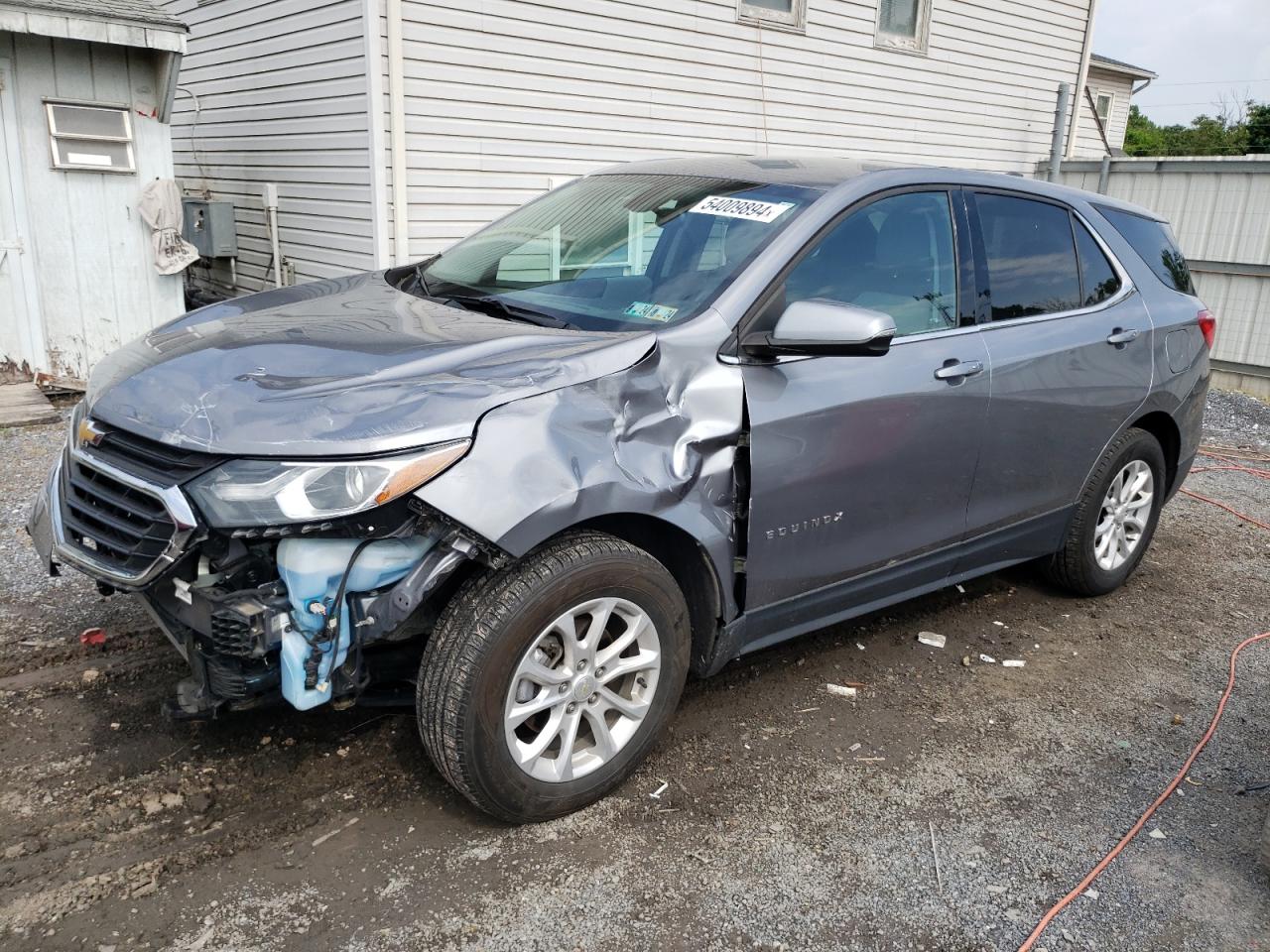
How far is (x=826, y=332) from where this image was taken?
116 inches

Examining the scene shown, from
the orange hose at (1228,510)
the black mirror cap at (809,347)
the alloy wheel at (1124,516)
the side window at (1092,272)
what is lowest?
the orange hose at (1228,510)

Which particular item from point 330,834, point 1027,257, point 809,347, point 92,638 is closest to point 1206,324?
point 1027,257

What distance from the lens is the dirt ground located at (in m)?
2.58

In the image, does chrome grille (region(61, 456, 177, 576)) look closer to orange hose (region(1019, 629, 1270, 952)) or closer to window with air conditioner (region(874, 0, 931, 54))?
orange hose (region(1019, 629, 1270, 952))

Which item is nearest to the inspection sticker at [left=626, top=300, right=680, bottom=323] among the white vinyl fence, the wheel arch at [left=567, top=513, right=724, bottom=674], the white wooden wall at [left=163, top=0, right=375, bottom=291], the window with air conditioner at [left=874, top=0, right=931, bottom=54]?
the wheel arch at [left=567, top=513, right=724, bottom=674]

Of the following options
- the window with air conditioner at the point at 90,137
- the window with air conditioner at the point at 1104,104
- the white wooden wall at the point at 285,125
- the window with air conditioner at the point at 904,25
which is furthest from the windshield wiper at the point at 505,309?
the window with air conditioner at the point at 1104,104

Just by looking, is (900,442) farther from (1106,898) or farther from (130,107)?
(130,107)

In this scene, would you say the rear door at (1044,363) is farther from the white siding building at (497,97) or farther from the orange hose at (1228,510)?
the white siding building at (497,97)

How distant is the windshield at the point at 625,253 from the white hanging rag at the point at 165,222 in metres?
5.11

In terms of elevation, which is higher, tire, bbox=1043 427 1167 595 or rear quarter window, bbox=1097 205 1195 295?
rear quarter window, bbox=1097 205 1195 295

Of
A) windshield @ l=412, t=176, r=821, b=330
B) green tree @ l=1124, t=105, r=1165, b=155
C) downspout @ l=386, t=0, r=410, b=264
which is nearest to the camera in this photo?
windshield @ l=412, t=176, r=821, b=330

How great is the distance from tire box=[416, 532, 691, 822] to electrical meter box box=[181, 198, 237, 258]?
310 inches

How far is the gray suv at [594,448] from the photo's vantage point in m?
2.55

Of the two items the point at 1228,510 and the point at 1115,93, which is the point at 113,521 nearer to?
the point at 1228,510
